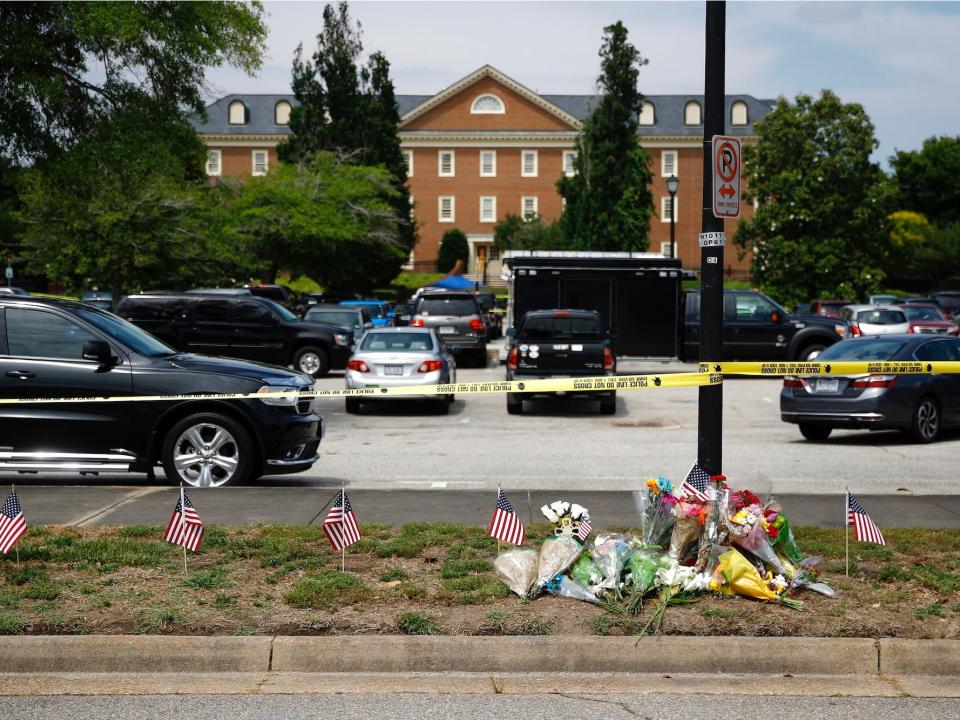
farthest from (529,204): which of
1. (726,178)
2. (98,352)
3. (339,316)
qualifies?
(726,178)

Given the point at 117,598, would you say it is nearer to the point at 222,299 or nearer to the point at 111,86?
the point at 111,86

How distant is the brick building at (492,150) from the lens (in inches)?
3570

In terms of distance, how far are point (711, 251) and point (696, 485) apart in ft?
5.23

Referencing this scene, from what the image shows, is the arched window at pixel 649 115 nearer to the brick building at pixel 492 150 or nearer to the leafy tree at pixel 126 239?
the brick building at pixel 492 150

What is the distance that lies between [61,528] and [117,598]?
7.48ft

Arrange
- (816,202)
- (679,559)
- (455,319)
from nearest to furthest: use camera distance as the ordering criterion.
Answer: (679,559) → (455,319) → (816,202)

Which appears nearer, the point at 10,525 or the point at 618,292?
the point at 10,525

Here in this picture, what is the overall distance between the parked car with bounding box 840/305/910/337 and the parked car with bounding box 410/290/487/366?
1041 centimetres

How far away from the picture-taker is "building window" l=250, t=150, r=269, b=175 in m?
93.9

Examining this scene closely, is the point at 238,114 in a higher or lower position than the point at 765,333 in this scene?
higher

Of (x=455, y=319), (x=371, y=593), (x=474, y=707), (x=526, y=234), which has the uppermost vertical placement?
(x=526, y=234)

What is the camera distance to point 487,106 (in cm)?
9106

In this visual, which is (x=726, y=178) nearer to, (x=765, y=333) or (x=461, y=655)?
(x=461, y=655)

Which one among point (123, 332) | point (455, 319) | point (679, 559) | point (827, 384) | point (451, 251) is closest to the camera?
point (679, 559)
